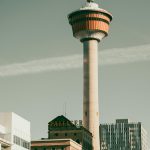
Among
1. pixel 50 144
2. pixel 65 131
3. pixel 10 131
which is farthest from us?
pixel 65 131

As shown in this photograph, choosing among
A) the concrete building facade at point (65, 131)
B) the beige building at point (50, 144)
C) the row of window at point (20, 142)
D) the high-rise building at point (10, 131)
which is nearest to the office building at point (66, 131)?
the concrete building facade at point (65, 131)

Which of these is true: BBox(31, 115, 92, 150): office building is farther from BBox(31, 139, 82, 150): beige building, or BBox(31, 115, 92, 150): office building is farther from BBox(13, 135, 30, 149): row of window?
BBox(13, 135, 30, 149): row of window

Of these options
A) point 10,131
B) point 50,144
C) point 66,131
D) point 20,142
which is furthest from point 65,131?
point 10,131

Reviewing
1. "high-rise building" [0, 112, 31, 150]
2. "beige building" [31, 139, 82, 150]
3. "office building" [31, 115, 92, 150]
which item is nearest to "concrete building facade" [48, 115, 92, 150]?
"office building" [31, 115, 92, 150]

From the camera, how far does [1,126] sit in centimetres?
8944

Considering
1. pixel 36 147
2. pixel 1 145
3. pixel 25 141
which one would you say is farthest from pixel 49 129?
pixel 1 145

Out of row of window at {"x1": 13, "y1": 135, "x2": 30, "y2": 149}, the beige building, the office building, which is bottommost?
row of window at {"x1": 13, "y1": 135, "x2": 30, "y2": 149}

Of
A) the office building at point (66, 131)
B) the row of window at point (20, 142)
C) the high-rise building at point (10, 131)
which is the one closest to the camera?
the high-rise building at point (10, 131)

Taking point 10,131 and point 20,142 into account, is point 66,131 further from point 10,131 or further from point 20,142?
point 10,131

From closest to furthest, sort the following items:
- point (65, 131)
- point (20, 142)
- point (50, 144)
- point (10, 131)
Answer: point (10, 131) < point (20, 142) < point (50, 144) < point (65, 131)

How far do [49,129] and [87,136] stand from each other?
52.5ft

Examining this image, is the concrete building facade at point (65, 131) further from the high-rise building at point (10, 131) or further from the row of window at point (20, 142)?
the high-rise building at point (10, 131)

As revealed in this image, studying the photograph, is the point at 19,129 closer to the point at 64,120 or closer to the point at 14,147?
the point at 14,147

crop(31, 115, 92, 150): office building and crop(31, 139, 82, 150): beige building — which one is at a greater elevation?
crop(31, 115, 92, 150): office building
